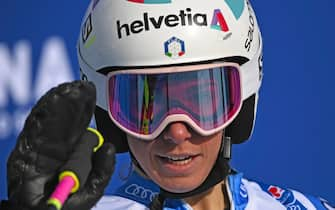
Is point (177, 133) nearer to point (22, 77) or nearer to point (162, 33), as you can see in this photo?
point (162, 33)

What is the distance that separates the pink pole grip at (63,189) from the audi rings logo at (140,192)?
0.57m

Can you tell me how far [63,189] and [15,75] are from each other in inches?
49.6

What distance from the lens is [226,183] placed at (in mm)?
1651

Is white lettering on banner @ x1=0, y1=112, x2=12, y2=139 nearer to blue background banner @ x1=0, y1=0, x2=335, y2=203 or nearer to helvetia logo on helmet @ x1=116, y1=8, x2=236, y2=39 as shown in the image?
blue background banner @ x1=0, y1=0, x2=335, y2=203

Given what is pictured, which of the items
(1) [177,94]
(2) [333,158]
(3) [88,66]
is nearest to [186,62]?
(1) [177,94]

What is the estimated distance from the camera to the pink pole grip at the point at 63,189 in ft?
3.37

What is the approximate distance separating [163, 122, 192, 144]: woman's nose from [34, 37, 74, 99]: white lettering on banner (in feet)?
2.77

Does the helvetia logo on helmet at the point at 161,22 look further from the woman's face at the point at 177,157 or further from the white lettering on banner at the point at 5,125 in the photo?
the white lettering on banner at the point at 5,125

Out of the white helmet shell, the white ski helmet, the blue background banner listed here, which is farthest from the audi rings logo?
A: the blue background banner

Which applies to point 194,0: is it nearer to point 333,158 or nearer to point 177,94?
point 177,94

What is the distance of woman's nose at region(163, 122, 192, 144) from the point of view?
1.48 metres

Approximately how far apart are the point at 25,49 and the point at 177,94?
0.88 m

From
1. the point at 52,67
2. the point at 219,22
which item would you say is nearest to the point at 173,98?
the point at 219,22

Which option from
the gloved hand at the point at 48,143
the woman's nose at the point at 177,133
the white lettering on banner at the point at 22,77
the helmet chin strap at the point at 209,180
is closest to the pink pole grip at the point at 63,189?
the gloved hand at the point at 48,143
